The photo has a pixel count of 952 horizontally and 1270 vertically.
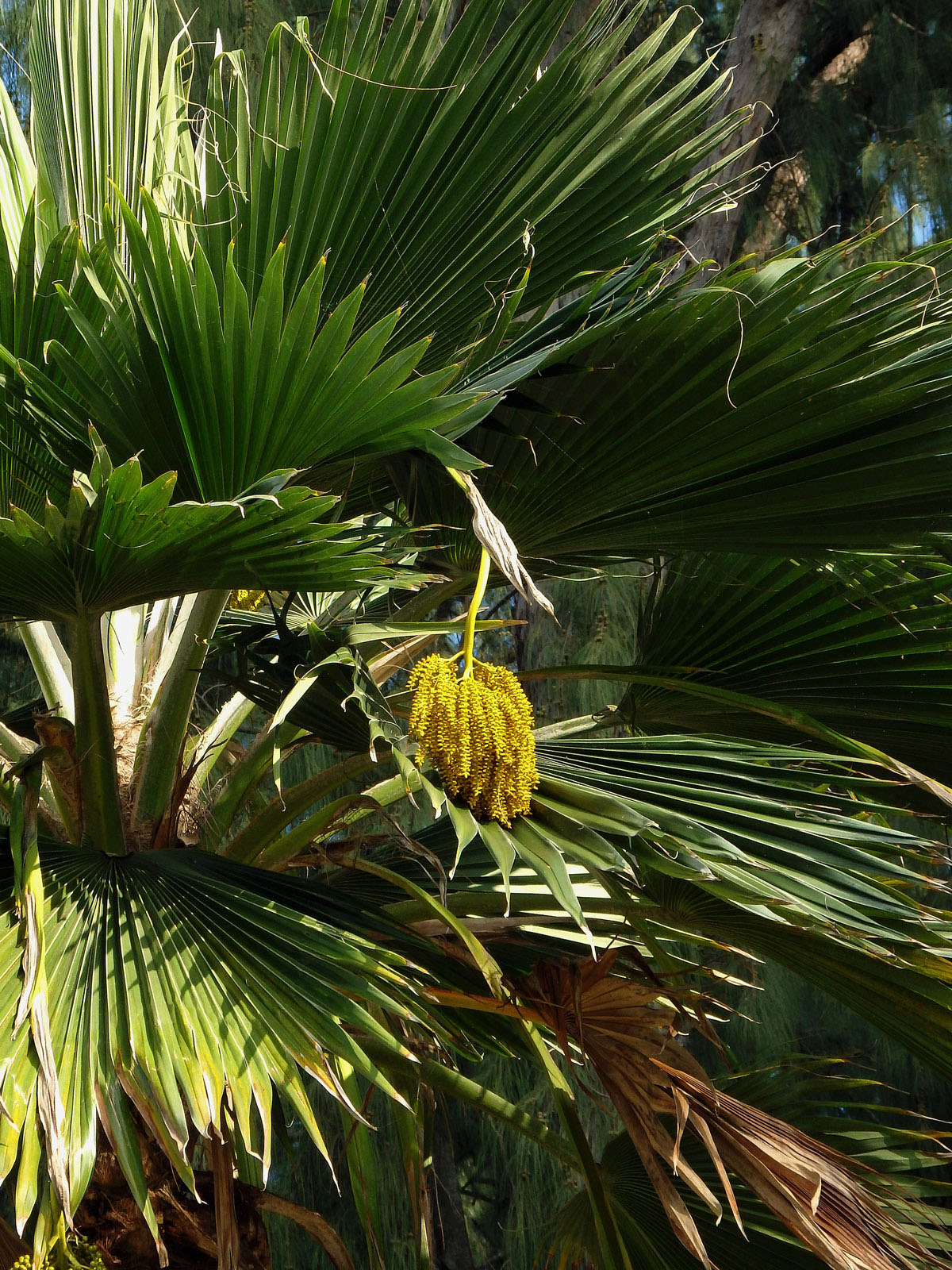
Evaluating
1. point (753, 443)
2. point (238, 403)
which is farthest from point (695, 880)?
point (238, 403)

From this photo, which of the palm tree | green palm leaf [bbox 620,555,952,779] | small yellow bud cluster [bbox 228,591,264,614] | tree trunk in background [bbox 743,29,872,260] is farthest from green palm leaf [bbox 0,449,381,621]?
tree trunk in background [bbox 743,29,872,260]

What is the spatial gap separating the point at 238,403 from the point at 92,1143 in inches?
28.7

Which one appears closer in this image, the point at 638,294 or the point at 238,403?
the point at 238,403

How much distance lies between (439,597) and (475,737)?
0.59m

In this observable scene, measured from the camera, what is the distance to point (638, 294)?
4.67ft

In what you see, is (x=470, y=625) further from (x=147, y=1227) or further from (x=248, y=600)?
(x=248, y=600)

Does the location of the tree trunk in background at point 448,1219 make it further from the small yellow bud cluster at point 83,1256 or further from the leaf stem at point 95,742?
the leaf stem at point 95,742

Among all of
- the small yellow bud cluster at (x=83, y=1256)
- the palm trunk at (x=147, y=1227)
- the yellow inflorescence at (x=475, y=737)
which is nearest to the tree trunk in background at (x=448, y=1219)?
the palm trunk at (x=147, y=1227)

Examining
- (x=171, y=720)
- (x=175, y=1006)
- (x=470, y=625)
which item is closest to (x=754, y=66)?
(x=171, y=720)

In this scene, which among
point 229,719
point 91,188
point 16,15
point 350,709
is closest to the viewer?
point 350,709

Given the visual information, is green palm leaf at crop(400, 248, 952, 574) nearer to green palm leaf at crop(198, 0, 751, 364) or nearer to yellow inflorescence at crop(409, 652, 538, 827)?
green palm leaf at crop(198, 0, 751, 364)

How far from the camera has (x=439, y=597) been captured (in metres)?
1.70

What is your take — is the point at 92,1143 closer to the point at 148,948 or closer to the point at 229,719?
the point at 148,948

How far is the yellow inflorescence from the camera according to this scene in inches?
44.8
